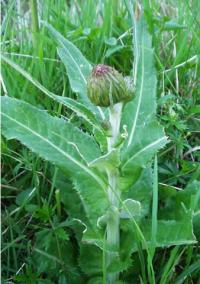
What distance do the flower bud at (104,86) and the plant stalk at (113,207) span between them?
4 centimetres

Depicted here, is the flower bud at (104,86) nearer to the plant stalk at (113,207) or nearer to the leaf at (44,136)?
the plant stalk at (113,207)

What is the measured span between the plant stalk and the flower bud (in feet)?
0.12

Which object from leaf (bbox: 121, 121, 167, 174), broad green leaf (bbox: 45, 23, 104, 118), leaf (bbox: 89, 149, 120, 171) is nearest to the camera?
leaf (bbox: 89, 149, 120, 171)

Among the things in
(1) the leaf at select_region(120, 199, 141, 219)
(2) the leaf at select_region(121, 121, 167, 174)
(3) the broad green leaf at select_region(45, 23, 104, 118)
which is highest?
(3) the broad green leaf at select_region(45, 23, 104, 118)

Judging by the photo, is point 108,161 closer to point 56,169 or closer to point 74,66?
point 56,169

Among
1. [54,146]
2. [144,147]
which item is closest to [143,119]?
[144,147]

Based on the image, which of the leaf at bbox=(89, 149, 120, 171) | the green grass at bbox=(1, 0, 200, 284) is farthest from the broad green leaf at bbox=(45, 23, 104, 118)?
the leaf at bbox=(89, 149, 120, 171)

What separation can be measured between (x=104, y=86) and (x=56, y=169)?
1.19 feet

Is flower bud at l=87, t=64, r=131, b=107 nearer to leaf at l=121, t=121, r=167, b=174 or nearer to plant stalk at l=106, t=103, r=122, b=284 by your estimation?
plant stalk at l=106, t=103, r=122, b=284

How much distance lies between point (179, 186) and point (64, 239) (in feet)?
1.34

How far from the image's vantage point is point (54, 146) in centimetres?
135

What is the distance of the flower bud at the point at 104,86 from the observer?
3.96ft

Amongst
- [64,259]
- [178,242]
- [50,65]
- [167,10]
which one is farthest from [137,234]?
[167,10]

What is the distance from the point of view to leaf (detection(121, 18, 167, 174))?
4.33ft
